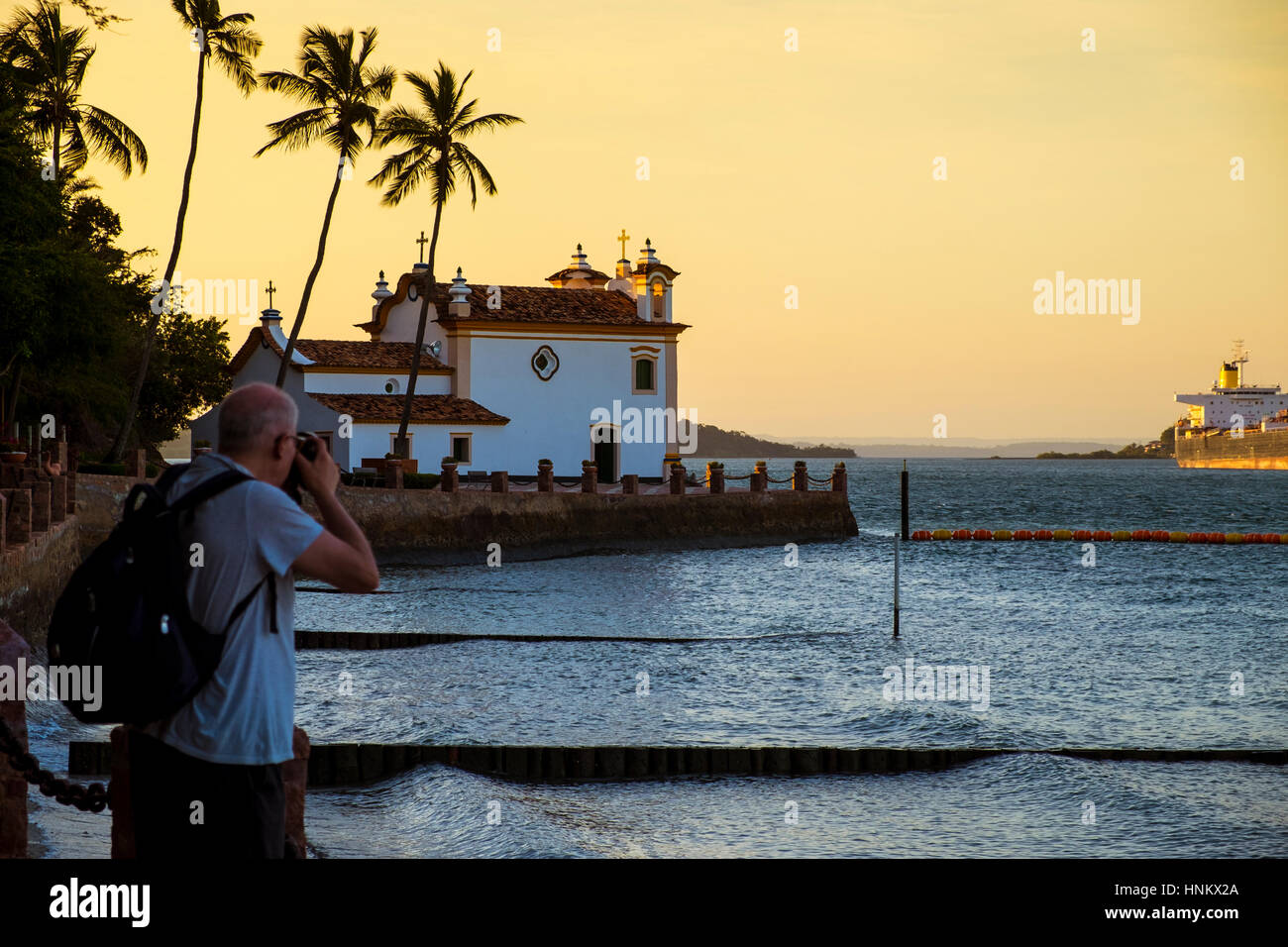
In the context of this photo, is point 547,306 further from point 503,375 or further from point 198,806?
point 198,806

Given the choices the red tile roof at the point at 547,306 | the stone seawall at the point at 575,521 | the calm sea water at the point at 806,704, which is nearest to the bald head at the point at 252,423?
the calm sea water at the point at 806,704

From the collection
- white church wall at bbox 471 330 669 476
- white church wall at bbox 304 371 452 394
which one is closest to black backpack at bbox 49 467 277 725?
white church wall at bbox 304 371 452 394

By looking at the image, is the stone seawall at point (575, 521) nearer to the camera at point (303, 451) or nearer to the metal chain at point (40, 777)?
the metal chain at point (40, 777)

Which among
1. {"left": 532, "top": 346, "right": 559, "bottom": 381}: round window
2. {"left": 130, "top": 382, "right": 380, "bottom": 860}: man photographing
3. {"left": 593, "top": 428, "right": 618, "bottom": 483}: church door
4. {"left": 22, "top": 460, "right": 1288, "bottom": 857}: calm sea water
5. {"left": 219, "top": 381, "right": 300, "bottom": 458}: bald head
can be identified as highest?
{"left": 532, "top": 346, "right": 559, "bottom": 381}: round window

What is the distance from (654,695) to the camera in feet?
53.6

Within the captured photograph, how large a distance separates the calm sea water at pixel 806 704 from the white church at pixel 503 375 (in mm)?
8652

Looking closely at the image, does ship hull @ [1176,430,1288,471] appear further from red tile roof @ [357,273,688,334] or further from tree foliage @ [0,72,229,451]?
tree foliage @ [0,72,229,451]

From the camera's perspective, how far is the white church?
1738 inches

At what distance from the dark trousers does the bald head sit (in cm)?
80

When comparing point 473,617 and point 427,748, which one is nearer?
point 427,748

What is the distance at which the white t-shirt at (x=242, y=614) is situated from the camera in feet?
11.1

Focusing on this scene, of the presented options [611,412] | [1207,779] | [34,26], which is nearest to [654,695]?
[1207,779]
